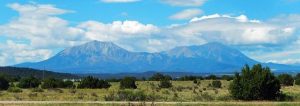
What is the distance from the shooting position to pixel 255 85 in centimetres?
4788

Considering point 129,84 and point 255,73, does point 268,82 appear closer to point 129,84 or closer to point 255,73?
point 255,73

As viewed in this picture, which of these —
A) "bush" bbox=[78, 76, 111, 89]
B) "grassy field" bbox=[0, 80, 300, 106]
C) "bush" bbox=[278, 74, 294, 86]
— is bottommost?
"grassy field" bbox=[0, 80, 300, 106]

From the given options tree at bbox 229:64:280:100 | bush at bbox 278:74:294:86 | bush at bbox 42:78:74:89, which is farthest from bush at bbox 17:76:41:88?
tree at bbox 229:64:280:100

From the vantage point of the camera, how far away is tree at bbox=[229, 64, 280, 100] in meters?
47.9

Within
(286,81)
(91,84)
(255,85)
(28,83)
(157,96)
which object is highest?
(286,81)

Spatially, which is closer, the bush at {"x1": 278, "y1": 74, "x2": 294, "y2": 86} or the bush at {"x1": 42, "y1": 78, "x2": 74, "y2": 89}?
the bush at {"x1": 42, "y1": 78, "x2": 74, "y2": 89}

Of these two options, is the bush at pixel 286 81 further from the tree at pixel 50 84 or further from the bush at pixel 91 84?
the tree at pixel 50 84

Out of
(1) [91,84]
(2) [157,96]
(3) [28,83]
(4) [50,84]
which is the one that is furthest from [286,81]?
(2) [157,96]

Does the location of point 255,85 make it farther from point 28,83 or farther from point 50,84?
point 28,83

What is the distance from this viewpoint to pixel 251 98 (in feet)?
158

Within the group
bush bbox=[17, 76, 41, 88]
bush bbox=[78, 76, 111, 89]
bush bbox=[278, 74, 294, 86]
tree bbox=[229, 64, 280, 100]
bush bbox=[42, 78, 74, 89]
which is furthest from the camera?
bush bbox=[278, 74, 294, 86]

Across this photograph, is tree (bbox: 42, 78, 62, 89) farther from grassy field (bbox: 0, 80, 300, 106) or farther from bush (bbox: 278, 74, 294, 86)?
bush (bbox: 278, 74, 294, 86)

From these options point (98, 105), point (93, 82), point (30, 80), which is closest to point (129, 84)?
point (93, 82)

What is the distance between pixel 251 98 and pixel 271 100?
5.33 feet
